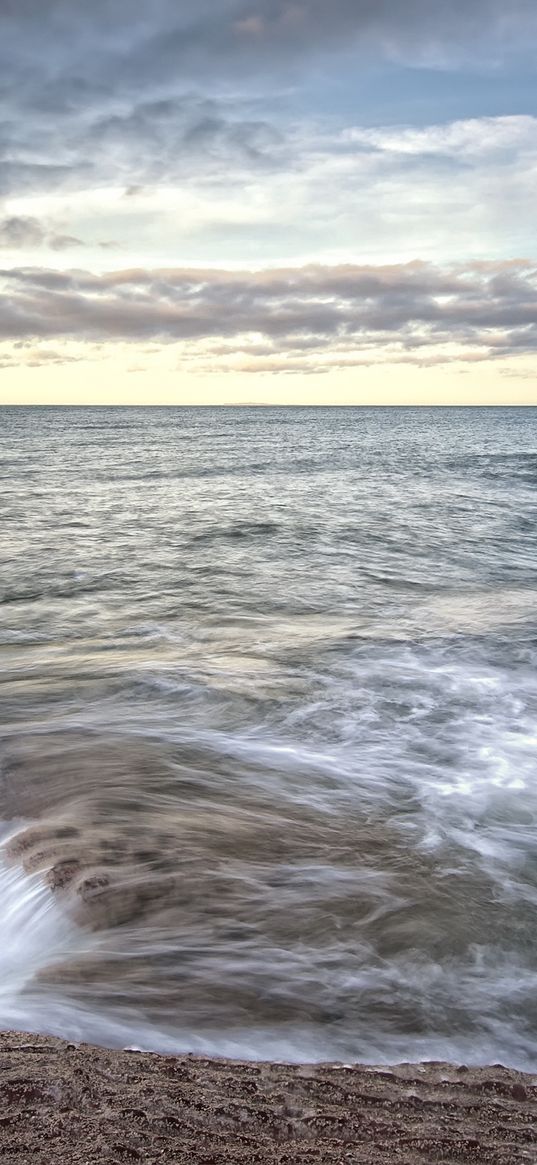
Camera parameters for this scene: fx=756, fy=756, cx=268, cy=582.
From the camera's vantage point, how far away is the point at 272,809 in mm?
5754

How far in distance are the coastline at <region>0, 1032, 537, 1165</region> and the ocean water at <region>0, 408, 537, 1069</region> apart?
0.52 ft

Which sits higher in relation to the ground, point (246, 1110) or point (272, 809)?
point (246, 1110)

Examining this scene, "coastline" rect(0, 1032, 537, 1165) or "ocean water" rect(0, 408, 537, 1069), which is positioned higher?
"coastline" rect(0, 1032, 537, 1165)

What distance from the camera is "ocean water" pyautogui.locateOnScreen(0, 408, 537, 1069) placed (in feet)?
12.1

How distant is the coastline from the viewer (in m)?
2.72

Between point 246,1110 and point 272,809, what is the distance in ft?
9.33

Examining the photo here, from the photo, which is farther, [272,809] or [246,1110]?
[272,809]

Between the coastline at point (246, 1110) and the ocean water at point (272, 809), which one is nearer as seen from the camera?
the coastline at point (246, 1110)

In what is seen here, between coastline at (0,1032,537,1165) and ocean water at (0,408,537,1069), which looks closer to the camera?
coastline at (0,1032,537,1165)

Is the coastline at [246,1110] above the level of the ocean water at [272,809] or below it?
above

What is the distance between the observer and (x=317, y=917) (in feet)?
14.5

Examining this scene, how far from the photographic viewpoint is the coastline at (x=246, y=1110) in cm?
272

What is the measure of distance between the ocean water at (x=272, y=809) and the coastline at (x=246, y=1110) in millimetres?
160

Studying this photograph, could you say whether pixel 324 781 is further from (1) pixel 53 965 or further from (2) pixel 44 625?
(2) pixel 44 625
